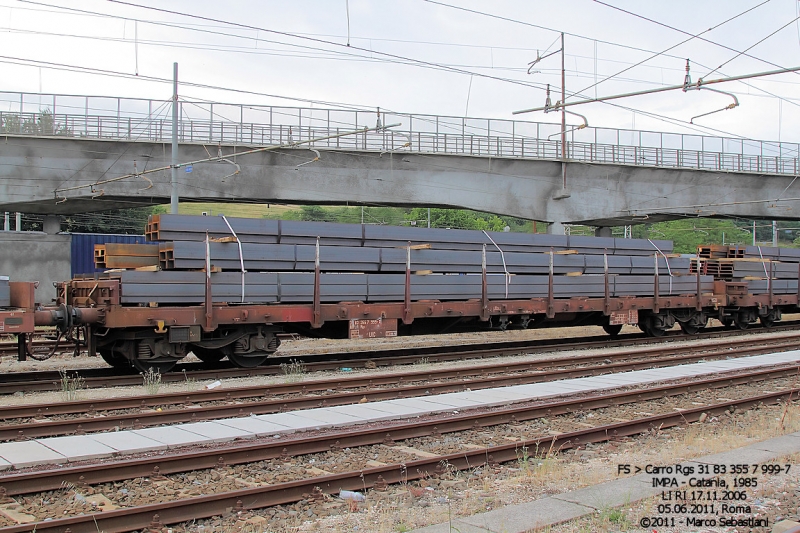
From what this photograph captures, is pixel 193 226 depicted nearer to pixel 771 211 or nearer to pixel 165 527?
pixel 165 527

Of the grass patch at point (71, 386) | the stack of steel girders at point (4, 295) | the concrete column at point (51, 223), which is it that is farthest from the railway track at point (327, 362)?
the concrete column at point (51, 223)

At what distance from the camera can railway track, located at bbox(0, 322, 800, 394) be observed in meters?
12.1

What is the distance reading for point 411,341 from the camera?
21.7 meters

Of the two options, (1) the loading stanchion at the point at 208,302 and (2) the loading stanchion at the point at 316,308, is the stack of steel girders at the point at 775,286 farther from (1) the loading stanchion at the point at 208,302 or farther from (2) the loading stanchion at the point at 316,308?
(1) the loading stanchion at the point at 208,302

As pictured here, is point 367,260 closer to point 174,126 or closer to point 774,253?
point 174,126

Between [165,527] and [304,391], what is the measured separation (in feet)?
19.5

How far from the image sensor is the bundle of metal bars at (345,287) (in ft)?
41.0

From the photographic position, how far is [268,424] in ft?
28.5

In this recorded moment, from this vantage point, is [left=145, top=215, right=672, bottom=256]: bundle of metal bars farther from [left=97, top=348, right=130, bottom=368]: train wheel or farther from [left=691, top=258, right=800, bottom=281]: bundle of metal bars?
[left=691, top=258, right=800, bottom=281]: bundle of metal bars

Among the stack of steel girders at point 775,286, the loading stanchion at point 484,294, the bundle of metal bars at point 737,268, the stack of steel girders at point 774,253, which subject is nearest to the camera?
the loading stanchion at point 484,294

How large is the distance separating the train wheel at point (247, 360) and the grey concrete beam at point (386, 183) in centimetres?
1695

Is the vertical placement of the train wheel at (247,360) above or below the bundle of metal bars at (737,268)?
below

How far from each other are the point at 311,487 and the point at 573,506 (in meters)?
2.29

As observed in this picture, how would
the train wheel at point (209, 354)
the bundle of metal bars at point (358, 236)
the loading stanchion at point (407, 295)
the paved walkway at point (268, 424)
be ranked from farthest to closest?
1. the loading stanchion at point (407, 295)
2. the train wheel at point (209, 354)
3. the bundle of metal bars at point (358, 236)
4. the paved walkway at point (268, 424)
